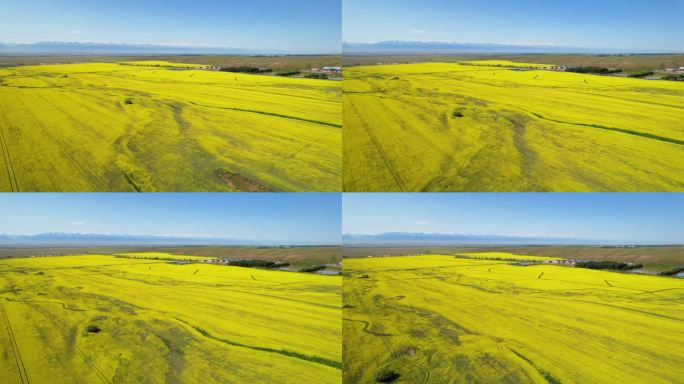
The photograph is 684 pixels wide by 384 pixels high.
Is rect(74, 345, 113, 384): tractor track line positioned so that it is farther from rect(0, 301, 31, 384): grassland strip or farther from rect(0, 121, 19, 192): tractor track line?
rect(0, 121, 19, 192): tractor track line

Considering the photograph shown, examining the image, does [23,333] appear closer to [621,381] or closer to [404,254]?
[404,254]

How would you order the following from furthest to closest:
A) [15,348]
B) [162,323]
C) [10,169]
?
[162,323] < [15,348] < [10,169]

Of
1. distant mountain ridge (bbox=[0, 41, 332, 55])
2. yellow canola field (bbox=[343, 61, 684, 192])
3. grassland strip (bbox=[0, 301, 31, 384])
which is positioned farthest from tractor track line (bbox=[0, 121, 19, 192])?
yellow canola field (bbox=[343, 61, 684, 192])

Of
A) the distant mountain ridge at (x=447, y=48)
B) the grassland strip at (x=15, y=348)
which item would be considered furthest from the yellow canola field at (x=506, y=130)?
the grassland strip at (x=15, y=348)

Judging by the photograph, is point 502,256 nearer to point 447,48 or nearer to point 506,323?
point 506,323

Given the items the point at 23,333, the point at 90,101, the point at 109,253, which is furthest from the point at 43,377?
the point at 90,101

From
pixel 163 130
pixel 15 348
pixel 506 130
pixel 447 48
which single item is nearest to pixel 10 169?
pixel 163 130
